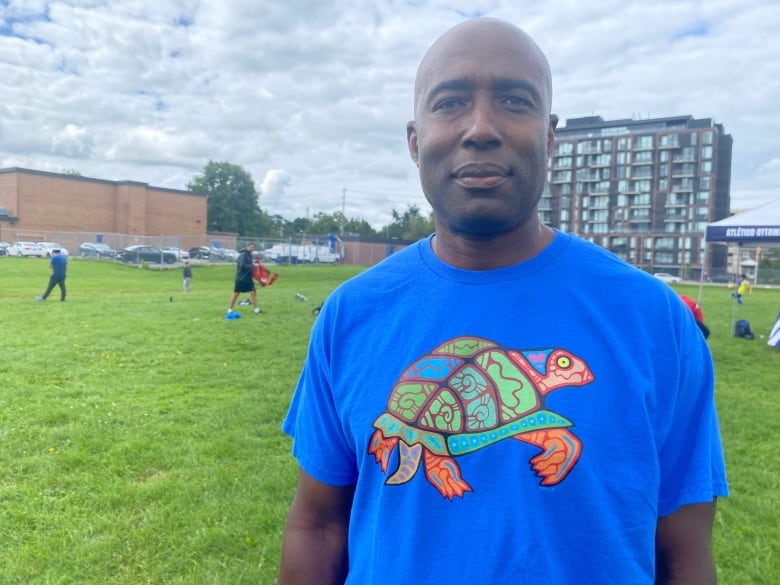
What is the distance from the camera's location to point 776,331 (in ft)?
39.4

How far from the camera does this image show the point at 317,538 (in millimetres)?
1515

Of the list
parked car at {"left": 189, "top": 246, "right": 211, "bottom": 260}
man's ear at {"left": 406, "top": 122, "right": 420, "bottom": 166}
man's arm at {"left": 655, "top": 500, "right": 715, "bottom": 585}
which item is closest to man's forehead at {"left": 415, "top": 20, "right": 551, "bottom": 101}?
man's ear at {"left": 406, "top": 122, "right": 420, "bottom": 166}

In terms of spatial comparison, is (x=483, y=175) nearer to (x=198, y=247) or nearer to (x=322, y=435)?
(x=322, y=435)

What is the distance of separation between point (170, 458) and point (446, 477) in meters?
4.46

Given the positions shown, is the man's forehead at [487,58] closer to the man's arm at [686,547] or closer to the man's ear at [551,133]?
the man's ear at [551,133]

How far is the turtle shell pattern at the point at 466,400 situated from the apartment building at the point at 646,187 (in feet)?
294

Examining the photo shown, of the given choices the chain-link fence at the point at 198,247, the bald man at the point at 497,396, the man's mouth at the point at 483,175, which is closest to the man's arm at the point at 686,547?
the bald man at the point at 497,396

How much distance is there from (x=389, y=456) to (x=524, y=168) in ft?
2.33

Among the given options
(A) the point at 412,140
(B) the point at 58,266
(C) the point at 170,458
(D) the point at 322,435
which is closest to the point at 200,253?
(B) the point at 58,266

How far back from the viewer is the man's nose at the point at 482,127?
4.55 ft

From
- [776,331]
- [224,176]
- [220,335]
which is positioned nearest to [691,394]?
[220,335]

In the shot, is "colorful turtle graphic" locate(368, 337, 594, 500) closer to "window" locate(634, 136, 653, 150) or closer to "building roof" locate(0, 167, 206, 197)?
"building roof" locate(0, 167, 206, 197)

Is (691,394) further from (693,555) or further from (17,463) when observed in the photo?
(17,463)

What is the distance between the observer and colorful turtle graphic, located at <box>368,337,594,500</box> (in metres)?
1.25
